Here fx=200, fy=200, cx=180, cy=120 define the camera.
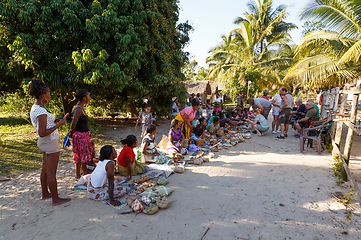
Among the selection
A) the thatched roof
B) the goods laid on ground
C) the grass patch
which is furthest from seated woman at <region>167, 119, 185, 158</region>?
the thatched roof

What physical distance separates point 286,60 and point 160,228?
2453 cm

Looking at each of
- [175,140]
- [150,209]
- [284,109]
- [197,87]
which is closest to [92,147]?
[150,209]

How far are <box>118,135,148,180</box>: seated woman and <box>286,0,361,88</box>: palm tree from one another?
11.0 meters

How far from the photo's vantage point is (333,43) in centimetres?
1133

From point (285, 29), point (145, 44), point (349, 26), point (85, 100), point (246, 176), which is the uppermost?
point (285, 29)

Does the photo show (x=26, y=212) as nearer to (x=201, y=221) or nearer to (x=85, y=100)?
(x=85, y=100)

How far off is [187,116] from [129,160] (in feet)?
7.93

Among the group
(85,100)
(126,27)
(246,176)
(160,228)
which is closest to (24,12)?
(126,27)

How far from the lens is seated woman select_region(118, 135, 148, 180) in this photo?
389 cm

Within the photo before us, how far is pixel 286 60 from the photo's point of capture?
22.3m

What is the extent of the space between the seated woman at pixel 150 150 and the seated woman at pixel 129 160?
0.50m

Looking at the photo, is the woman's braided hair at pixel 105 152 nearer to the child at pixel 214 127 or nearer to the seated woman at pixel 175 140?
the seated woman at pixel 175 140

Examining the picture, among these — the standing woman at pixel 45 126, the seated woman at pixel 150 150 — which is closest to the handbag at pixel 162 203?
the standing woman at pixel 45 126

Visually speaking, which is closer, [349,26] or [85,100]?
[85,100]
